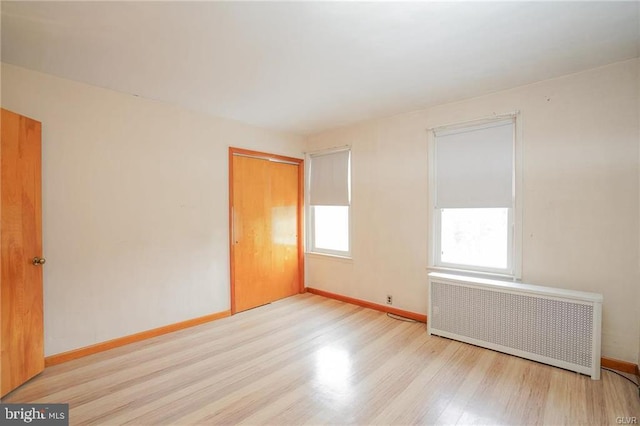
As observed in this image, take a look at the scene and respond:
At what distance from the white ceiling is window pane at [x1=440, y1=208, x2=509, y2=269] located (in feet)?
4.24

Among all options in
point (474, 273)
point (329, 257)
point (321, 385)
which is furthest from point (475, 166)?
point (321, 385)

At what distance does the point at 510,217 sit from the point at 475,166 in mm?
629

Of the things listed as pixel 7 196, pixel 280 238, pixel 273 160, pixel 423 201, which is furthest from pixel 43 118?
pixel 423 201

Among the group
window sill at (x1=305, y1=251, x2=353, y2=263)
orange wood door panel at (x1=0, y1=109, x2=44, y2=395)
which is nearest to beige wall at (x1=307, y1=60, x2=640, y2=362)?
window sill at (x1=305, y1=251, x2=353, y2=263)

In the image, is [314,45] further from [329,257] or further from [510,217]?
[329,257]

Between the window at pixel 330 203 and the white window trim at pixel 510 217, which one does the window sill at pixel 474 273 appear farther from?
the window at pixel 330 203

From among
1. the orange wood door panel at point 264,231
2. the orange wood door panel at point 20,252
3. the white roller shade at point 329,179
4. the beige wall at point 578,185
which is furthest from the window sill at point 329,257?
the orange wood door panel at point 20,252

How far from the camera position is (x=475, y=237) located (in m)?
3.35

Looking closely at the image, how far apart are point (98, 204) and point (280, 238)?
2.37 m

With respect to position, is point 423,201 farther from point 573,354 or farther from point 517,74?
point 573,354

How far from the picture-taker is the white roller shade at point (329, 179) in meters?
4.45

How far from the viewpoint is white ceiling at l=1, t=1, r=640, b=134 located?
1.83 m

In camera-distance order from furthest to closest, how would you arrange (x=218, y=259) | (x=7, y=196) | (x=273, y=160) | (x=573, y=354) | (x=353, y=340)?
(x=273, y=160) → (x=218, y=259) → (x=353, y=340) → (x=573, y=354) → (x=7, y=196)

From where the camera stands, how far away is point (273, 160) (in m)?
4.52
